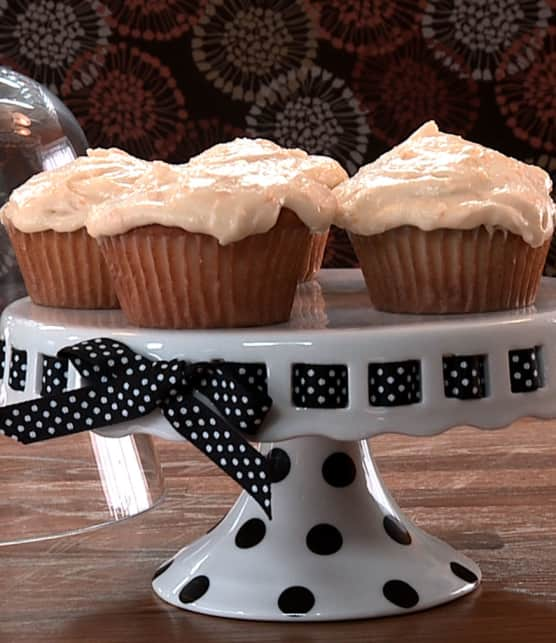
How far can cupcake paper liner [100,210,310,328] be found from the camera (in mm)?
875

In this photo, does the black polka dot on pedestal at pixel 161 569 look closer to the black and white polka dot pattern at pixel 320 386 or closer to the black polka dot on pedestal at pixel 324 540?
the black polka dot on pedestal at pixel 324 540

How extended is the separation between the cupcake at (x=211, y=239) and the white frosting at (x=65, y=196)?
0.11 metres

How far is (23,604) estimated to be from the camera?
0.97m

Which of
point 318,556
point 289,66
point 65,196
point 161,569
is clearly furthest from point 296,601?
point 289,66

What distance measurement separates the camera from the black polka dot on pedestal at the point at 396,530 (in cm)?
99

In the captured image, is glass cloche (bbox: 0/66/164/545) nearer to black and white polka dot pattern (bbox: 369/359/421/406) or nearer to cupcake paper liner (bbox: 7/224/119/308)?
cupcake paper liner (bbox: 7/224/119/308)

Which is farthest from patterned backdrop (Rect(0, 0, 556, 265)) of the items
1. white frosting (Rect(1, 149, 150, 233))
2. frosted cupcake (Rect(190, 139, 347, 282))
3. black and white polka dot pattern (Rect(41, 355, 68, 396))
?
black and white polka dot pattern (Rect(41, 355, 68, 396))

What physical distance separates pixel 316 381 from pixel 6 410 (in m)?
0.21

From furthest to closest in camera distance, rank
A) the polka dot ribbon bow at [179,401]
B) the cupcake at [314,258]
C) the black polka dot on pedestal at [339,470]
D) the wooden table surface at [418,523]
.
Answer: the cupcake at [314,258], the black polka dot on pedestal at [339,470], the wooden table surface at [418,523], the polka dot ribbon bow at [179,401]

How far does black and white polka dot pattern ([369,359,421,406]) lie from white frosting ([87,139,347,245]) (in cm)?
14

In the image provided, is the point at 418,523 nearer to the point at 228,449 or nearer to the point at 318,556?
the point at 318,556

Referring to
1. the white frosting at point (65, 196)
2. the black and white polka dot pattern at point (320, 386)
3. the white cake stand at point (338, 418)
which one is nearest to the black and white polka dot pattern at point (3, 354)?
the white cake stand at point (338, 418)

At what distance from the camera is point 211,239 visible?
86 centimetres

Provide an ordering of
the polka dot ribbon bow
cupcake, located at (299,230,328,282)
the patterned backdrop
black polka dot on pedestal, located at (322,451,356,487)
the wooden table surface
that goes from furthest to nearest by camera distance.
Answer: the patterned backdrop < cupcake, located at (299,230,328,282) < black polka dot on pedestal, located at (322,451,356,487) < the wooden table surface < the polka dot ribbon bow
